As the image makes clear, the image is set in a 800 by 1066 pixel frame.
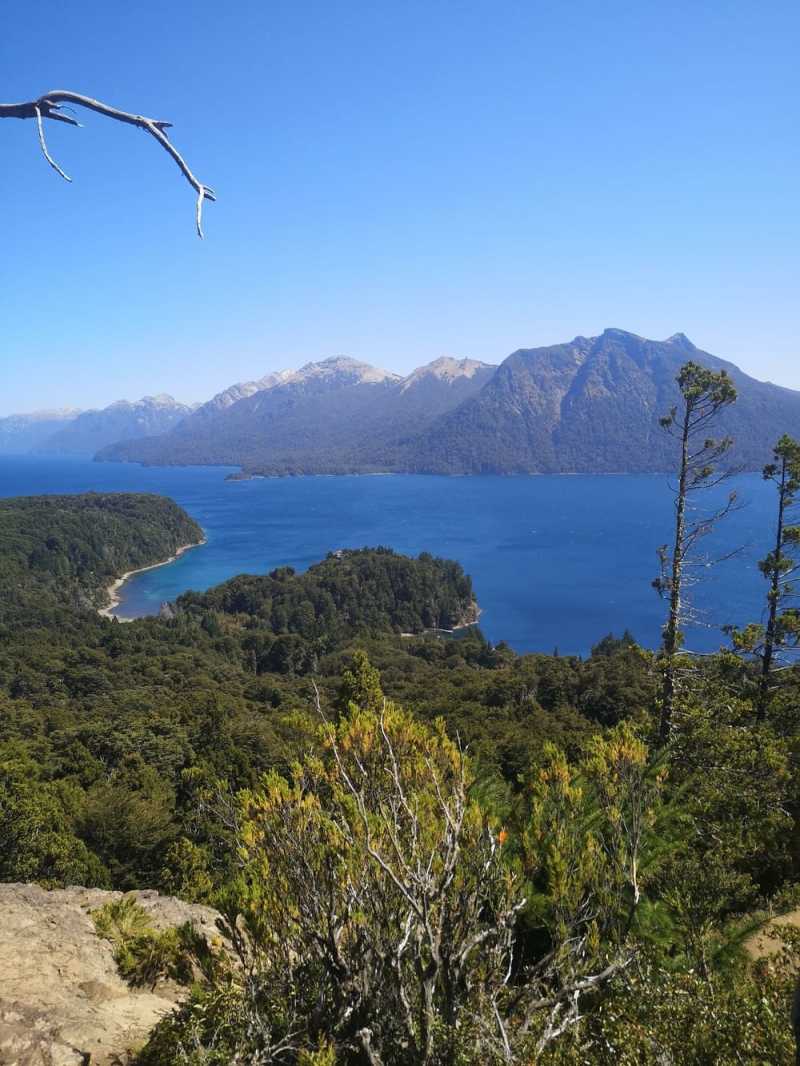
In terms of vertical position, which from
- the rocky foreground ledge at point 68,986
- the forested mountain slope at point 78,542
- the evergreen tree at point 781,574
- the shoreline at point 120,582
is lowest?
the shoreline at point 120,582

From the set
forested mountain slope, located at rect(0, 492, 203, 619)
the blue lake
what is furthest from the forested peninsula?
forested mountain slope, located at rect(0, 492, 203, 619)

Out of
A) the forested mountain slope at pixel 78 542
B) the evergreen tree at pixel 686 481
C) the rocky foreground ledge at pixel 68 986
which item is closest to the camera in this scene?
the rocky foreground ledge at pixel 68 986

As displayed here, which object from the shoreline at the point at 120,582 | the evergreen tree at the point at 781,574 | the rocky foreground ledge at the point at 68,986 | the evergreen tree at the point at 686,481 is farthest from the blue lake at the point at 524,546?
the rocky foreground ledge at the point at 68,986

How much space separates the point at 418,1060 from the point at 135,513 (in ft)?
423

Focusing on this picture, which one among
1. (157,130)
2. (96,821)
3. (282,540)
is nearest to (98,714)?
(96,821)

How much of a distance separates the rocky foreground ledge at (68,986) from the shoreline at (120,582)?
7177 cm

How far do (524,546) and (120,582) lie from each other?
66.2 metres

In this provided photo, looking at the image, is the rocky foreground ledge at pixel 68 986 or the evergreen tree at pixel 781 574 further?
the evergreen tree at pixel 781 574

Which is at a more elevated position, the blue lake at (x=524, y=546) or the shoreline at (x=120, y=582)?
the blue lake at (x=524, y=546)

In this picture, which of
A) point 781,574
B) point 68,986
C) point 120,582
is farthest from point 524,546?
point 68,986

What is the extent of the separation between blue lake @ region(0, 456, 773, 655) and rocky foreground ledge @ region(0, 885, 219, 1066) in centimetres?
4402

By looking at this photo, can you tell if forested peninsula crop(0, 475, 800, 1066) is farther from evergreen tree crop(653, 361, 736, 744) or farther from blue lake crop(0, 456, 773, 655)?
blue lake crop(0, 456, 773, 655)

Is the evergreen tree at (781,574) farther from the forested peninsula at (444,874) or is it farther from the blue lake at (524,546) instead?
the blue lake at (524,546)

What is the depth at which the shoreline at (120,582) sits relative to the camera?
84562mm
